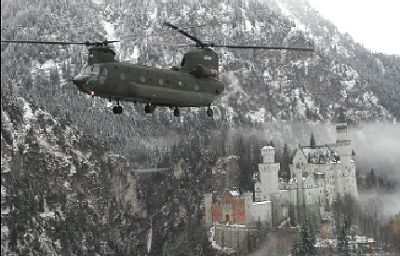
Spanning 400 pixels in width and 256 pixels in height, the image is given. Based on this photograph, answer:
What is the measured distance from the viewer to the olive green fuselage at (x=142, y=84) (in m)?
41.3

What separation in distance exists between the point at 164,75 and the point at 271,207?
12106 cm

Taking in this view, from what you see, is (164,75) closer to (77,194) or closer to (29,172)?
(29,172)

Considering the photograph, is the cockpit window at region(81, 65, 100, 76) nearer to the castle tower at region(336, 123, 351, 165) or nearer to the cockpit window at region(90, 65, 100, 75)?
the cockpit window at region(90, 65, 100, 75)

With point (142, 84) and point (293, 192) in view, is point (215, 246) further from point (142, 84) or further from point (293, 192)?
point (142, 84)

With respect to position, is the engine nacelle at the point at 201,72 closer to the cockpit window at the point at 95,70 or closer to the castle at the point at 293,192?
the cockpit window at the point at 95,70

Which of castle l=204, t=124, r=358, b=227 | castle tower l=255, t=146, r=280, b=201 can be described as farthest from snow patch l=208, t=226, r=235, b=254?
castle tower l=255, t=146, r=280, b=201

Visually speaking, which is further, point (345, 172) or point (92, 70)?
point (345, 172)

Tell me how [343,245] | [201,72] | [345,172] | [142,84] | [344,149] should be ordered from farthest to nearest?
[344,149] < [345,172] < [343,245] < [201,72] < [142,84]

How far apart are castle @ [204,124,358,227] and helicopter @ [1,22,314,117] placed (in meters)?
112

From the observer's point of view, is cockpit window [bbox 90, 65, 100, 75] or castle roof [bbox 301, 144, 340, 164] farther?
castle roof [bbox 301, 144, 340, 164]

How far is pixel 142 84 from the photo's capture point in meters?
43.1

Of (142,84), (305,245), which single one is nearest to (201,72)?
(142,84)

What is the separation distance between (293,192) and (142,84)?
128 meters

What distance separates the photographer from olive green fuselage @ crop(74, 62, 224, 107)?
1626 inches
